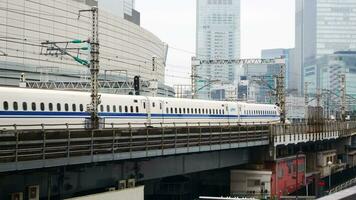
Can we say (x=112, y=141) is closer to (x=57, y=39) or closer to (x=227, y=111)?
(x=227, y=111)

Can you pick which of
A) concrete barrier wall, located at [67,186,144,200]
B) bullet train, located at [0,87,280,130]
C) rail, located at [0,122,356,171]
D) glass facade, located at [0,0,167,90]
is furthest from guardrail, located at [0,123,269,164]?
glass facade, located at [0,0,167,90]

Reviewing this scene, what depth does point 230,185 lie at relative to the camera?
47125 mm

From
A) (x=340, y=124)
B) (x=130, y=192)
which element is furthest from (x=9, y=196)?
(x=340, y=124)

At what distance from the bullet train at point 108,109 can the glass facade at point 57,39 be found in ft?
94.5

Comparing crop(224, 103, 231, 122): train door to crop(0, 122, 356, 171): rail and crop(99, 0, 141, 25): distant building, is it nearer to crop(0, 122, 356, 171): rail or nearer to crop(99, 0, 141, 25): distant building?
crop(0, 122, 356, 171): rail

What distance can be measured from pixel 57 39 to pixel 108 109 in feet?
279

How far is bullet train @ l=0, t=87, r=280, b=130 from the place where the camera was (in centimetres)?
3158

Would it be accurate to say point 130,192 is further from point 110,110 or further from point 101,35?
point 101,35

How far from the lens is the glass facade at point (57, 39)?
348ft

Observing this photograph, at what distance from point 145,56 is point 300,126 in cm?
10662

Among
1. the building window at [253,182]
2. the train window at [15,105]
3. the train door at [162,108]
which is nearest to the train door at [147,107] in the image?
the train door at [162,108]

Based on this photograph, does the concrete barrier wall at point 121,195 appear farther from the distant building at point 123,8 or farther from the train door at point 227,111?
the distant building at point 123,8

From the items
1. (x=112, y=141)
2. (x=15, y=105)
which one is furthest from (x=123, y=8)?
(x=112, y=141)

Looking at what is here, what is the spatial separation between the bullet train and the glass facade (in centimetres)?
2880
